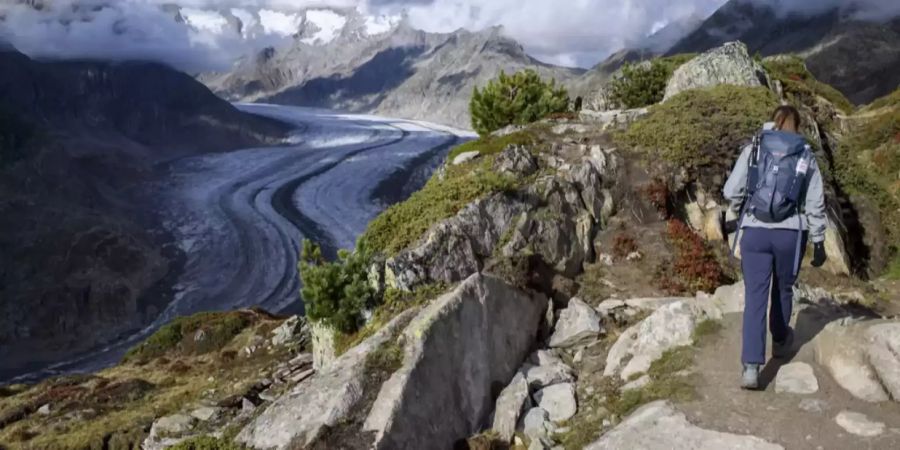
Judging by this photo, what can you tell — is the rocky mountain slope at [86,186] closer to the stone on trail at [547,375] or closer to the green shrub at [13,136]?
the green shrub at [13,136]

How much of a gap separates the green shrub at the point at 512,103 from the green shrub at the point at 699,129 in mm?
5041

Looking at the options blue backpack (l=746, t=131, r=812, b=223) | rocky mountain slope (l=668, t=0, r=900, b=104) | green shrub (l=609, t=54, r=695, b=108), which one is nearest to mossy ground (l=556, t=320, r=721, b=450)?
→ blue backpack (l=746, t=131, r=812, b=223)

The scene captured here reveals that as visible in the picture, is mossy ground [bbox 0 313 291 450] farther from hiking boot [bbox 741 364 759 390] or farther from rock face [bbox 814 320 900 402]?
rock face [bbox 814 320 900 402]

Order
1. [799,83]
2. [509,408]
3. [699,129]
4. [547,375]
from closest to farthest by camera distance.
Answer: [509,408], [547,375], [699,129], [799,83]

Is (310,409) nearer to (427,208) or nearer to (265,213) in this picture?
(427,208)

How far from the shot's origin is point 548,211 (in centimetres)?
1143

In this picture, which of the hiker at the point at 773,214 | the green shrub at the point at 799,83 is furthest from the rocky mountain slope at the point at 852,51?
the hiker at the point at 773,214

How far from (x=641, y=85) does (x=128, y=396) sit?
20.2 meters

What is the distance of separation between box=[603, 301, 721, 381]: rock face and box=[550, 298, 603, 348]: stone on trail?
2.99 ft

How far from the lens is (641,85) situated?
2325 cm

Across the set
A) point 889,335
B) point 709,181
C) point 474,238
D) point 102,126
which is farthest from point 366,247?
point 102,126

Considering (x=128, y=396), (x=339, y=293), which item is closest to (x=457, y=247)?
(x=339, y=293)

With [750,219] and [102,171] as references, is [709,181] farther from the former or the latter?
[102,171]

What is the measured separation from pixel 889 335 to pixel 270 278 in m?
55.2
